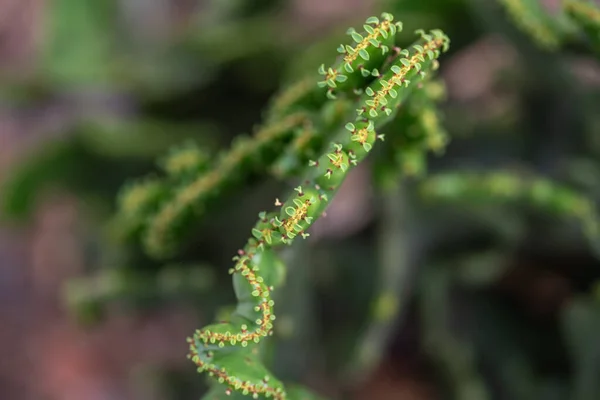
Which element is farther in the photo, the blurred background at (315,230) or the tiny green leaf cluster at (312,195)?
the blurred background at (315,230)

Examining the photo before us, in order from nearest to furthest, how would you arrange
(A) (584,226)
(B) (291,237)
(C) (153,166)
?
(B) (291,237)
(A) (584,226)
(C) (153,166)

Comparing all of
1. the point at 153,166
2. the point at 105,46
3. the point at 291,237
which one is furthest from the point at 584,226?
the point at 105,46

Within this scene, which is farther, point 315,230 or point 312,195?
point 315,230

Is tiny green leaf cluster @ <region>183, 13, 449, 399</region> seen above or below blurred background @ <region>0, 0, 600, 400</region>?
below

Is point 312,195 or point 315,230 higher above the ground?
point 315,230

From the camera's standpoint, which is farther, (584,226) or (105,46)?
(105,46)

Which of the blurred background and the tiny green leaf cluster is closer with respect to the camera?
the tiny green leaf cluster

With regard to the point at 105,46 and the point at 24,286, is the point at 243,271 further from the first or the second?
the point at 24,286

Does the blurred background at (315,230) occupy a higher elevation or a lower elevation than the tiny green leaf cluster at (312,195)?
higher
